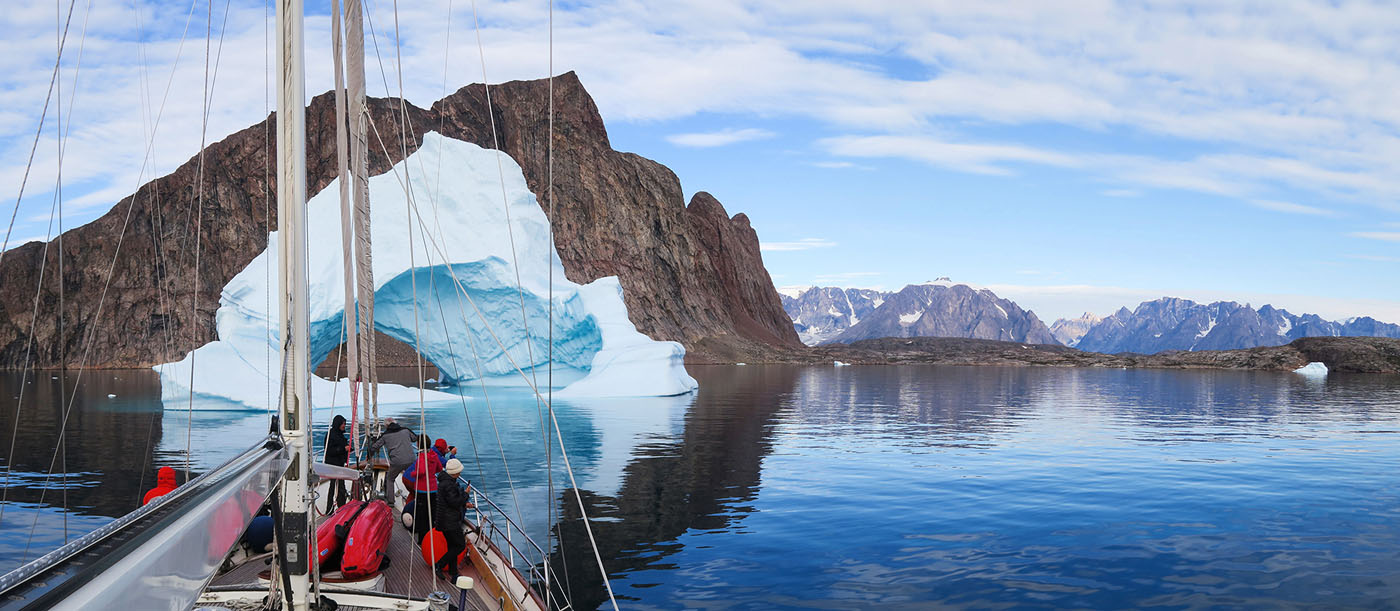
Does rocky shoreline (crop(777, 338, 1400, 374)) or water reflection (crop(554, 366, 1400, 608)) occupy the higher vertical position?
rocky shoreline (crop(777, 338, 1400, 374))

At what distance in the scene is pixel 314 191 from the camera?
13938 centimetres

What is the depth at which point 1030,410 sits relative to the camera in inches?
1993

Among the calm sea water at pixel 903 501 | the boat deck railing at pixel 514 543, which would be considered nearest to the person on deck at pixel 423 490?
the boat deck railing at pixel 514 543

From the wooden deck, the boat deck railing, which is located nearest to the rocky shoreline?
the boat deck railing

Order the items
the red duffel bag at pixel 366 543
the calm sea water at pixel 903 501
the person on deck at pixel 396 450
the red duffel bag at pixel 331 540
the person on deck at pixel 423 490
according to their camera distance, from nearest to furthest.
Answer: the red duffel bag at pixel 366 543 < the red duffel bag at pixel 331 540 < the person on deck at pixel 423 490 < the calm sea water at pixel 903 501 < the person on deck at pixel 396 450

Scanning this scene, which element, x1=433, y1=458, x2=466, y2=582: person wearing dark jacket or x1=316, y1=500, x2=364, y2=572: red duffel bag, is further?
x1=433, y1=458, x2=466, y2=582: person wearing dark jacket

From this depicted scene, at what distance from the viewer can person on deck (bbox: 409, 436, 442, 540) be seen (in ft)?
35.1

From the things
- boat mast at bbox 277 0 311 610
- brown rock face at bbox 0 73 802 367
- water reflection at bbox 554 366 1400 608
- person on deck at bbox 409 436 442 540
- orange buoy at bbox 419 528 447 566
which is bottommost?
water reflection at bbox 554 366 1400 608

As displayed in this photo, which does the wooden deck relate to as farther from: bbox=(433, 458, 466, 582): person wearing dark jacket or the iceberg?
the iceberg

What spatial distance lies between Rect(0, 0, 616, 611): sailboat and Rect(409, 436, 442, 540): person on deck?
0.48 metres

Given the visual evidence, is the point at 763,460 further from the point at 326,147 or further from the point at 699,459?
the point at 326,147

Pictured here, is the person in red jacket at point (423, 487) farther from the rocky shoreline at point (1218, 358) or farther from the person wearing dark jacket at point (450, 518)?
the rocky shoreline at point (1218, 358)

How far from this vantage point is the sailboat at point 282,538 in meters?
2.54

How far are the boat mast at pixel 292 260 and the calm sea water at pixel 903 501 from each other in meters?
4.54
